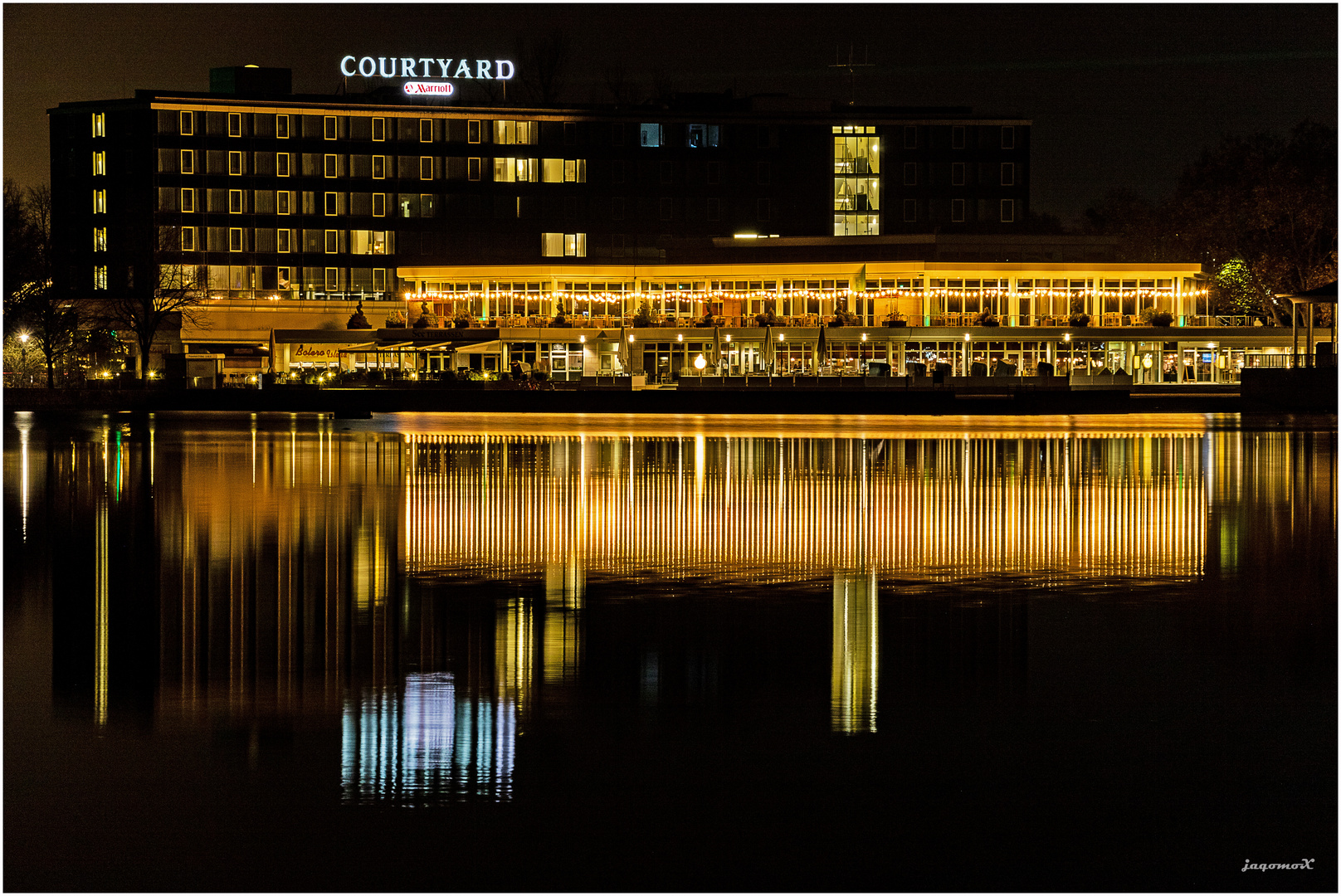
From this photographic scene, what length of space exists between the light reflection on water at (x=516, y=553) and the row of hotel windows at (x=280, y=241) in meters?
75.0

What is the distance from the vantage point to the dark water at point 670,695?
7.12 meters

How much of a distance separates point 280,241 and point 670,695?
103358 millimetres

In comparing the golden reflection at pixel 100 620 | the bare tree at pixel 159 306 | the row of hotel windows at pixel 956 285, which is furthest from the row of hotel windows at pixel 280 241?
the golden reflection at pixel 100 620

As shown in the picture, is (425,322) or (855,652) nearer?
(855,652)

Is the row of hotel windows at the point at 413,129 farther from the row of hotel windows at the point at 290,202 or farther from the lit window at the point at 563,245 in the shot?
the lit window at the point at 563,245

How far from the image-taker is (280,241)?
357ft

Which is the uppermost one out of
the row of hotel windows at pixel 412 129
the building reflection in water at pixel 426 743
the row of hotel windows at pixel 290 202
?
the row of hotel windows at pixel 412 129

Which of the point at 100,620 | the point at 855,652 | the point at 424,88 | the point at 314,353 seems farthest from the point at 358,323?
the point at 855,652

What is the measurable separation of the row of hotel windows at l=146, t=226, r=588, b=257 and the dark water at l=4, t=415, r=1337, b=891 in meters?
89.0

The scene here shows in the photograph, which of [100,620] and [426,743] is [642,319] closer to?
[100,620]

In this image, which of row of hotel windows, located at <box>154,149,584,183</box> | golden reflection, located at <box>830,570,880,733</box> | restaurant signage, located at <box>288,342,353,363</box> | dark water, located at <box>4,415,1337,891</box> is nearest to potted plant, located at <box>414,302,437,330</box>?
restaurant signage, located at <box>288,342,353,363</box>

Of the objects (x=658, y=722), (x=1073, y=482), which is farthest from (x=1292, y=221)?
(x=658, y=722)

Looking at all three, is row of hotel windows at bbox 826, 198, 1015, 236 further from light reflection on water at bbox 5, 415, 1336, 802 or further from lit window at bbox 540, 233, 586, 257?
light reflection on water at bbox 5, 415, 1336, 802

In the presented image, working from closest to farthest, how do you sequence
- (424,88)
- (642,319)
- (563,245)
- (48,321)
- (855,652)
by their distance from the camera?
1. (855,652)
2. (48,321)
3. (642,319)
4. (424,88)
5. (563,245)
